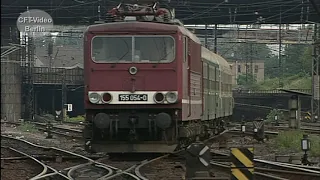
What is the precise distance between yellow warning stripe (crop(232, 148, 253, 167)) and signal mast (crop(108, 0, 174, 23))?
6.52 metres

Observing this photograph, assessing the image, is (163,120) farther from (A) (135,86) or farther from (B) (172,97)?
(A) (135,86)

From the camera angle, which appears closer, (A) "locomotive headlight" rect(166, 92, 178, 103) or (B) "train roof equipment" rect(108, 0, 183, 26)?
(A) "locomotive headlight" rect(166, 92, 178, 103)

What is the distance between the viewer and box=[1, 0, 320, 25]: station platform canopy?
4112cm

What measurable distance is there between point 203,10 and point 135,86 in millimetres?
31528

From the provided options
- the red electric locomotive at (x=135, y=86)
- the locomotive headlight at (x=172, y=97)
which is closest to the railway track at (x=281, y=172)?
the red electric locomotive at (x=135, y=86)

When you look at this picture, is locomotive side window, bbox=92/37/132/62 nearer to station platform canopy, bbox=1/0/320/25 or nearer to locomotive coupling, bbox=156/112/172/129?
locomotive coupling, bbox=156/112/172/129

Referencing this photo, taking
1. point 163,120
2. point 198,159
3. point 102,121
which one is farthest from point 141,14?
point 198,159

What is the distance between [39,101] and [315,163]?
4926cm

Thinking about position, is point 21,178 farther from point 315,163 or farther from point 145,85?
point 315,163

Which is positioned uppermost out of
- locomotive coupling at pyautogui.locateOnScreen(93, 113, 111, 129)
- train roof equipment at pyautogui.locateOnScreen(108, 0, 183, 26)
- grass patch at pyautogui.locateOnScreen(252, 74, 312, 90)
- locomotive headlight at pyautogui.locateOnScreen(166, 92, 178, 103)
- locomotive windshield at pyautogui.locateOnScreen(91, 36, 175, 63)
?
train roof equipment at pyautogui.locateOnScreen(108, 0, 183, 26)

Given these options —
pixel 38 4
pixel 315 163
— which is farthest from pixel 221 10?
pixel 315 163

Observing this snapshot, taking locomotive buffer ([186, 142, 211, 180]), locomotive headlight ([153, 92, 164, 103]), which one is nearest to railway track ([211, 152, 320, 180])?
locomotive headlight ([153, 92, 164, 103])

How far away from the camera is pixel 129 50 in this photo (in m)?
13.7

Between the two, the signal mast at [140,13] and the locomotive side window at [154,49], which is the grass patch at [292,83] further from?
the locomotive side window at [154,49]
